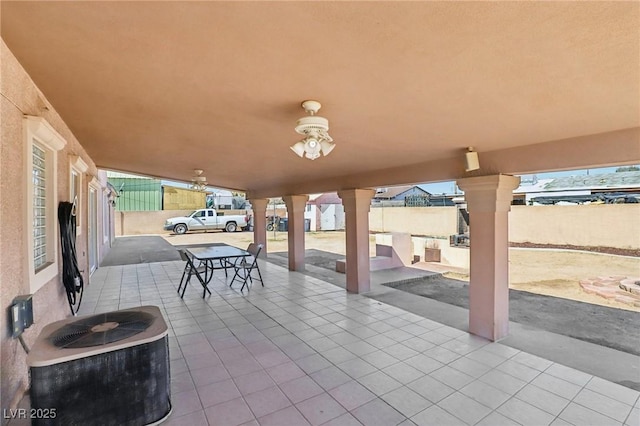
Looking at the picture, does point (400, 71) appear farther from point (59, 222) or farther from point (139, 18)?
point (59, 222)

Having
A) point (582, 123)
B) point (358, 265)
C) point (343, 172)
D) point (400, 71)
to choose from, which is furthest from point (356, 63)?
point (358, 265)

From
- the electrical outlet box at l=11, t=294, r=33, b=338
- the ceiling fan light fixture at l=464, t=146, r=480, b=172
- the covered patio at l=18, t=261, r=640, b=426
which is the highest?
the ceiling fan light fixture at l=464, t=146, r=480, b=172

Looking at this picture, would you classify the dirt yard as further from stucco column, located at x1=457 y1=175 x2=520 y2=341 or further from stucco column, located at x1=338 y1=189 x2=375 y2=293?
stucco column, located at x1=457 y1=175 x2=520 y2=341

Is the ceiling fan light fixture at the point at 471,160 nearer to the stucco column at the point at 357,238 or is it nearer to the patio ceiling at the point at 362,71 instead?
the patio ceiling at the point at 362,71

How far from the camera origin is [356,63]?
5.45ft

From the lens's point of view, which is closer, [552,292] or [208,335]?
[208,335]

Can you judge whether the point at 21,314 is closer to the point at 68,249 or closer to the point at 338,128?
the point at 68,249

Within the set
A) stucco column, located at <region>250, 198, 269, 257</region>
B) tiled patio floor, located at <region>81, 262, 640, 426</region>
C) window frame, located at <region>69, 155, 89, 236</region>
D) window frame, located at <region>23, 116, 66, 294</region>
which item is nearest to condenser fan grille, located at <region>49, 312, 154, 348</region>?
window frame, located at <region>23, 116, 66, 294</region>

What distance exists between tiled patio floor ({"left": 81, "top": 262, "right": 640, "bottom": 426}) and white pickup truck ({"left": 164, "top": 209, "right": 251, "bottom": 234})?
531 inches

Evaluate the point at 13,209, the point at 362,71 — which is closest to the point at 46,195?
the point at 13,209

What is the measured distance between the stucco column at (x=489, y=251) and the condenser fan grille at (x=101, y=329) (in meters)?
3.46

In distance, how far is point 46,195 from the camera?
276 cm

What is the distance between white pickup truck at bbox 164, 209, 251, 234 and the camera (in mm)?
17172

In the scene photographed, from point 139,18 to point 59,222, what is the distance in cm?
260
